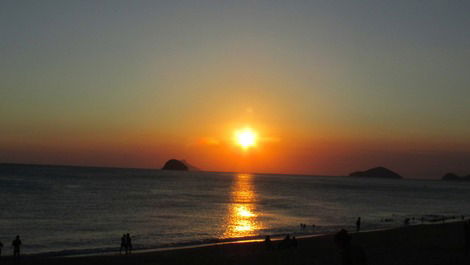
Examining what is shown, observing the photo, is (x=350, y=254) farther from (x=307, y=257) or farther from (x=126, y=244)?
(x=126, y=244)

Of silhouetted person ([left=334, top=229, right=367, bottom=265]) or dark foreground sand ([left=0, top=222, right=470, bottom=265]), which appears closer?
silhouetted person ([left=334, top=229, right=367, bottom=265])

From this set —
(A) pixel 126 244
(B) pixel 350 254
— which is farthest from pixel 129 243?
(B) pixel 350 254

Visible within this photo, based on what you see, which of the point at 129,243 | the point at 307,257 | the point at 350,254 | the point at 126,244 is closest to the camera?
the point at 350,254

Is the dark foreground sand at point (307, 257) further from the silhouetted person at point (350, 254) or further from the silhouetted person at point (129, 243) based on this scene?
the silhouetted person at point (350, 254)

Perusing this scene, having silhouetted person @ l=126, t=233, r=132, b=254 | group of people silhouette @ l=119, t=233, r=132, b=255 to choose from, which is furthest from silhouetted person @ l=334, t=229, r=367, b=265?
silhouetted person @ l=126, t=233, r=132, b=254

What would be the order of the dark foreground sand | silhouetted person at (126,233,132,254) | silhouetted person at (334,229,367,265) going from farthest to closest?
silhouetted person at (126,233,132,254), the dark foreground sand, silhouetted person at (334,229,367,265)

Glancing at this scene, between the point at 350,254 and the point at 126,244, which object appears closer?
the point at 350,254

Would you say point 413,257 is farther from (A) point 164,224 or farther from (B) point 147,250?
(A) point 164,224

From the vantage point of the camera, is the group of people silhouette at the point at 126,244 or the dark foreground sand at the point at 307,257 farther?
the group of people silhouette at the point at 126,244

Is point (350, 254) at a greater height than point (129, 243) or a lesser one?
greater

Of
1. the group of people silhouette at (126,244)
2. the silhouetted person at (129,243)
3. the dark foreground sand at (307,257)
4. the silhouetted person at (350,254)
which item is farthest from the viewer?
the silhouetted person at (129,243)

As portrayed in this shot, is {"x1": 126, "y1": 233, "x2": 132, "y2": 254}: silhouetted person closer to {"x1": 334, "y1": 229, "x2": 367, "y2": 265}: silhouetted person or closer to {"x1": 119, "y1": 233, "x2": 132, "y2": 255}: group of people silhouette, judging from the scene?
{"x1": 119, "y1": 233, "x2": 132, "y2": 255}: group of people silhouette

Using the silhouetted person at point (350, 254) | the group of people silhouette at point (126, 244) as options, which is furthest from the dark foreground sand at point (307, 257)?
the silhouetted person at point (350, 254)

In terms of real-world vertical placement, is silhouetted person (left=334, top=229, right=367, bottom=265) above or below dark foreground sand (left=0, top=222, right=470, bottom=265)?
above
